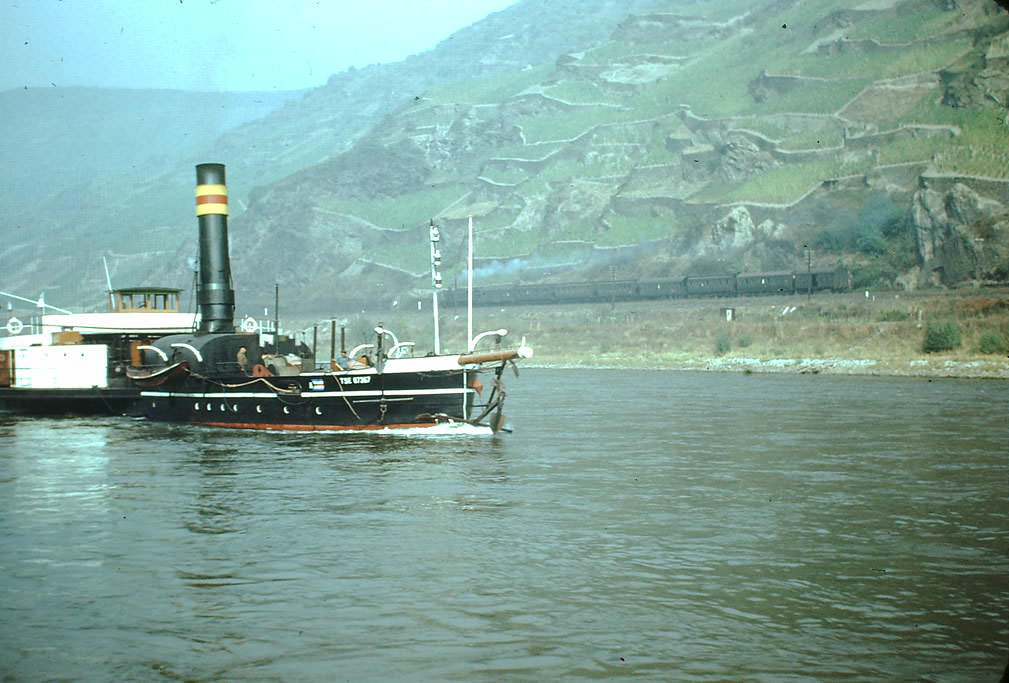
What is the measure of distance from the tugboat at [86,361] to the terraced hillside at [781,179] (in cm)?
7038

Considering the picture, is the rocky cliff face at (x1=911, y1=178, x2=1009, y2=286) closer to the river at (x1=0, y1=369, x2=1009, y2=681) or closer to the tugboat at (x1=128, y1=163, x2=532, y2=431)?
the river at (x1=0, y1=369, x2=1009, y2=681)

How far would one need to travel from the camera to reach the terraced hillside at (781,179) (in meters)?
109

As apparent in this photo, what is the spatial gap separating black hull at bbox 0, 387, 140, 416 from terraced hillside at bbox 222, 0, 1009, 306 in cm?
7172

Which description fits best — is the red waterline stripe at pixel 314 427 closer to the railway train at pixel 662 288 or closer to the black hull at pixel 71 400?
the black hull at pixel 71 400

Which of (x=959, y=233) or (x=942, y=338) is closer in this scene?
(x=942, y=338)

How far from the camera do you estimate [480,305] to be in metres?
133

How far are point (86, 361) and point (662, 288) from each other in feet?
265

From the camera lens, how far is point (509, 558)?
57.8 feet

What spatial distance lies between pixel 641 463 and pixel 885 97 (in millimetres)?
126571

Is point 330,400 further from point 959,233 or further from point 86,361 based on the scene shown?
point 959,233

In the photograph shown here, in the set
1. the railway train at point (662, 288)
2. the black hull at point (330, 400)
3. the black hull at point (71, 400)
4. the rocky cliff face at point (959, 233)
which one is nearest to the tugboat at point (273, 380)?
the black hull at point (330, 400)

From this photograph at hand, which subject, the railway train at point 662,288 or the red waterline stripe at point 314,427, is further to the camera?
the railway train at point 662,288

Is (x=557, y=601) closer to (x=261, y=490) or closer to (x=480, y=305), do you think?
(x=261, y=490)

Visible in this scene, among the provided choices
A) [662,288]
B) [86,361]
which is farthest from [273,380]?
[662,288]
